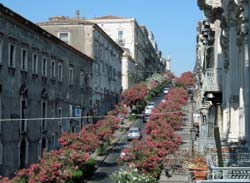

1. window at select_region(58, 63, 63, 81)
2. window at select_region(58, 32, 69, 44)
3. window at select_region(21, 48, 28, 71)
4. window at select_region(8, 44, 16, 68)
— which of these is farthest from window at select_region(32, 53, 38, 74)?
window at select_region(58, 32, 69, 44)

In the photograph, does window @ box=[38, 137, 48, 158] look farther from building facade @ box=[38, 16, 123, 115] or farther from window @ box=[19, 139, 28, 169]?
building facade @ box=[38, 16, 123, 115]

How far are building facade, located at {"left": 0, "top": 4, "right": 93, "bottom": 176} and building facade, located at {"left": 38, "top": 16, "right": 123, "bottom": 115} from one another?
8.95 meters

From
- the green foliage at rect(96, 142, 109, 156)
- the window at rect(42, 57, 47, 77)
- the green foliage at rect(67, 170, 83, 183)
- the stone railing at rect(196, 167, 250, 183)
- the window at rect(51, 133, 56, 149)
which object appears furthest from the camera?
the green foliage at rect(96, 142, 109, 156)

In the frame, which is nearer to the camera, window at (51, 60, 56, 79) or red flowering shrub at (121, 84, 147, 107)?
window at (51, 60, 56, 79)

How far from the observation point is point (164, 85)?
105500 millimetres

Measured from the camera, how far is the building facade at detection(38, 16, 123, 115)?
183ft

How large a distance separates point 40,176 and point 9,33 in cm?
1021

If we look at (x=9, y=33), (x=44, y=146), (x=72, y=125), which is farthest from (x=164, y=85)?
(x=9, y=33)

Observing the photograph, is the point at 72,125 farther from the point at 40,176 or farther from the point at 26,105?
the point at 40,176

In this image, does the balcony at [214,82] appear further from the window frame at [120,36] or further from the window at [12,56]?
the window frame at [120,36]

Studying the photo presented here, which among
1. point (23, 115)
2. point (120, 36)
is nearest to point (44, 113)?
point (23, 115)

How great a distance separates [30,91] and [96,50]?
2516 centimetres

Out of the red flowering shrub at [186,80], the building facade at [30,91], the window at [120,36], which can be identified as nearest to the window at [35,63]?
the building facade at [30,91]

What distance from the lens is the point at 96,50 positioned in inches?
2338
